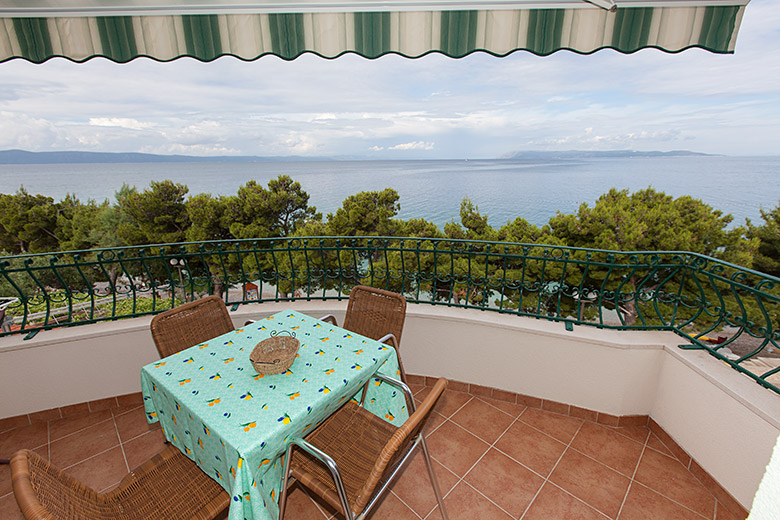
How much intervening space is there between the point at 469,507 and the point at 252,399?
1.24 meters

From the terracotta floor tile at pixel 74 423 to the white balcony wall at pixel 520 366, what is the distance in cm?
12

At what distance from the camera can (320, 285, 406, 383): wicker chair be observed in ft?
6.21

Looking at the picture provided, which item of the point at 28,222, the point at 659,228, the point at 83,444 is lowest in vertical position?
the point at 28,222

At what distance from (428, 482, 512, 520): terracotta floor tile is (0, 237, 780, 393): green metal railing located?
1036mm

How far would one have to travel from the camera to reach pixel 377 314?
1.98 meters

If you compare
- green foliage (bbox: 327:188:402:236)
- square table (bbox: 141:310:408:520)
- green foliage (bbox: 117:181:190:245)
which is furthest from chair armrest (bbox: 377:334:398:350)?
green foliage (bbox: 117:181:190:245)

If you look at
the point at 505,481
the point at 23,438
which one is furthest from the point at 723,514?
the point at 23,438

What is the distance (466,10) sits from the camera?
1663mm

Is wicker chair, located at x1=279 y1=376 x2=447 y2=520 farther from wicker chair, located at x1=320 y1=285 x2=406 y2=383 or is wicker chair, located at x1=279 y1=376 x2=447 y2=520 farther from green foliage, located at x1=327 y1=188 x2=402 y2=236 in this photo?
green foliage, located at x1=327 y1=188 x2=402 y2=236

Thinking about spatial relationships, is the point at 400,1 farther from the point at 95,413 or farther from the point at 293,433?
the point at 95,413

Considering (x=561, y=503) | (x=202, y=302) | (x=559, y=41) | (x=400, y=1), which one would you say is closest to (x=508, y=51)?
(x=559, y=41)

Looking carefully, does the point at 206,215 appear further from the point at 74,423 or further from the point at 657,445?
the point at 657,445

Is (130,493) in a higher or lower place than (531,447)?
higher

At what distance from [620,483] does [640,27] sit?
237 cm
